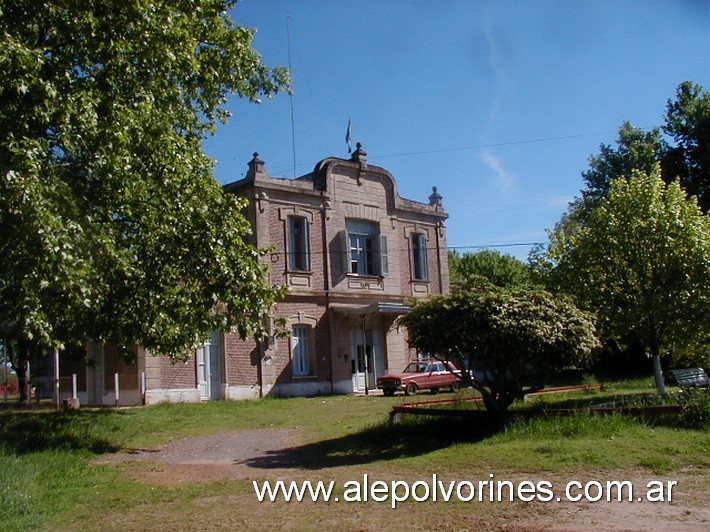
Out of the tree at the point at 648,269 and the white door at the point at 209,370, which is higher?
the tree at the point at 648,269

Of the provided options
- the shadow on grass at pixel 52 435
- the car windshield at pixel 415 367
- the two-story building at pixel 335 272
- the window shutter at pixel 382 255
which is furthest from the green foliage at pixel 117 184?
the window shutter at pixel 382 255

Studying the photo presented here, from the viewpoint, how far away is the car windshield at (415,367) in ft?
99.5

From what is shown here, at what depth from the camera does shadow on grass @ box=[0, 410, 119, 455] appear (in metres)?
14.1

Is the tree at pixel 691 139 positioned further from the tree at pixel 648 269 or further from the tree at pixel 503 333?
the tree at pixel 503 333

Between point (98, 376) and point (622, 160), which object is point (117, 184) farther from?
point (622, 160)

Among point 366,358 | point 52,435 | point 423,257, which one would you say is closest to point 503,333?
point 52,435

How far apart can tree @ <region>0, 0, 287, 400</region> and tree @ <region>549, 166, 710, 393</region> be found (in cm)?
832

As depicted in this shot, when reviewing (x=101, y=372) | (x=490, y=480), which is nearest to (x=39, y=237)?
(x=490, y=480)

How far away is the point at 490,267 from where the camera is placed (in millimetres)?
55750

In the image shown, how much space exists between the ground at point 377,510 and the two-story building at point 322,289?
1319 cm

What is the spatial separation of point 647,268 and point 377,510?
1127 cm

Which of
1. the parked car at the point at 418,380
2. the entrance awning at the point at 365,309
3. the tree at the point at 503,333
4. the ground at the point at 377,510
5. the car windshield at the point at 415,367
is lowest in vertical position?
the ground at the point at 377,510

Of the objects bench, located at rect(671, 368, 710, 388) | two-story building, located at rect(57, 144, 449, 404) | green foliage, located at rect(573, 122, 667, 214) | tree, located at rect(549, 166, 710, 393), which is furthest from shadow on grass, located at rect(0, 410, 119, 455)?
green foliage, located at rect(573, 122, 667, 214)

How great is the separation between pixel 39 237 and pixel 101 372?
56.8ft
